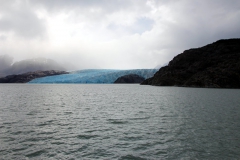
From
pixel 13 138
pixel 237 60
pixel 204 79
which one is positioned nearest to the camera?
pixel 13 138

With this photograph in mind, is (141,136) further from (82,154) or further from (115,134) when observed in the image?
(82,154)

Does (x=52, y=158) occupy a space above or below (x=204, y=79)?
below

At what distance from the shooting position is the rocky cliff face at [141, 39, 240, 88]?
442 ft

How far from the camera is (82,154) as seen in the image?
1344 cm

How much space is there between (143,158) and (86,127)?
10.0 m

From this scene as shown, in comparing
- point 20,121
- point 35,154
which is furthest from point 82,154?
point 20,121

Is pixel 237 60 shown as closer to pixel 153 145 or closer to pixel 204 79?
pixel 204 79

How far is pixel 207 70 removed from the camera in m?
152

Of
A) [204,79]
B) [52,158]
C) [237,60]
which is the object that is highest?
[237,60]

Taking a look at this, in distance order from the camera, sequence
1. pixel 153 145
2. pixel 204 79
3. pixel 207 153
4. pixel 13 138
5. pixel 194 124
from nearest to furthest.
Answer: pixel 207 153 → pixel 153 145 → pixel 13 138 → pixel 194 124 → pixel 204 79

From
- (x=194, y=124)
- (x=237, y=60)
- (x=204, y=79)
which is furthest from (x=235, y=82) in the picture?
(x=194, y=124)

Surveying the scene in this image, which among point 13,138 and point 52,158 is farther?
point 13,138

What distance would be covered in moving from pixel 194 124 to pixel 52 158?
54.1 ft

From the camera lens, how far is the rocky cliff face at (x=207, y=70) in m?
135
